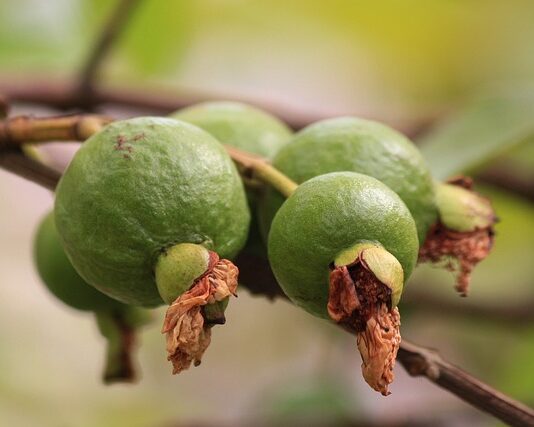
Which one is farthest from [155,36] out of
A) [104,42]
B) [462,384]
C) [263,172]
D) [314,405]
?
[462,384]

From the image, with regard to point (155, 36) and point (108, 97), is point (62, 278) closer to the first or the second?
point (108, 97)

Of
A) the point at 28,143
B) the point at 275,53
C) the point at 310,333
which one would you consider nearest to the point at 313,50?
the point at 275,53

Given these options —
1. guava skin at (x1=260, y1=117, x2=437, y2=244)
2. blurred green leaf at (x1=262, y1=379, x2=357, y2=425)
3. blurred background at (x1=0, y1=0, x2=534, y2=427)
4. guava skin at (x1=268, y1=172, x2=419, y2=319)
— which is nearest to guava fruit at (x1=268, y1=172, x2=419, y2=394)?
guava skin at (x1=268, y1=172, x2=419, y2=319)

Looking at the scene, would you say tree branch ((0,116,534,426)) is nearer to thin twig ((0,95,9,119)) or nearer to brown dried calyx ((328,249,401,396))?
brown dried calyx ((328,249,401,396))

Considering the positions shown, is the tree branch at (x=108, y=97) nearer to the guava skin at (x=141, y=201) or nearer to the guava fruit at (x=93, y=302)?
the guava fruit at (x=93, y=302)

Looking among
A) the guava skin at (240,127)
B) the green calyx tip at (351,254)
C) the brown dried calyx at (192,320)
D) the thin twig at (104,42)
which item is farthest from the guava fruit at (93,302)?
the thin twig at (104,42)

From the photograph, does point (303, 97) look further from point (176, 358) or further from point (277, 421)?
point (176, 358)

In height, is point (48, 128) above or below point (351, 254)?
below
